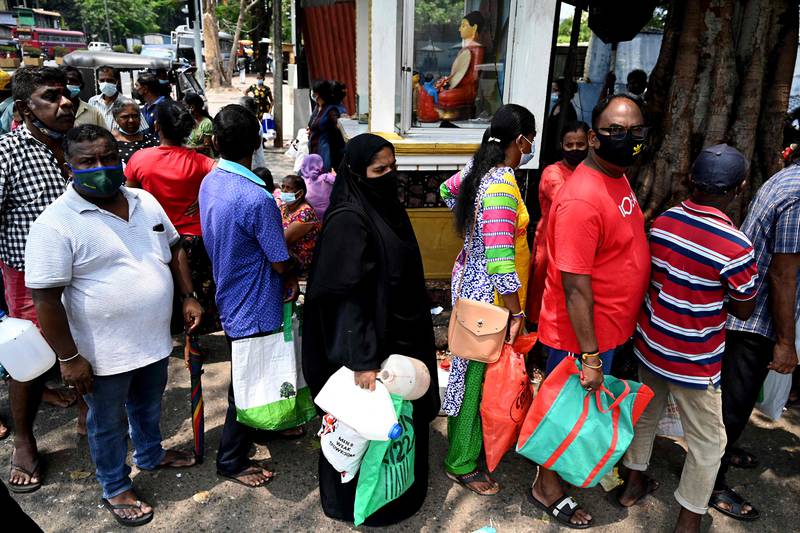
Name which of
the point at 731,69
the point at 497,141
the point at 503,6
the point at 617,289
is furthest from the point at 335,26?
the point at 617,289

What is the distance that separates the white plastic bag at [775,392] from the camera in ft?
9.89

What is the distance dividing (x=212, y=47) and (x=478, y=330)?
25.3 meters

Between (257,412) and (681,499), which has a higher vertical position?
(257,412)

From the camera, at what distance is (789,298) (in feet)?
8.11

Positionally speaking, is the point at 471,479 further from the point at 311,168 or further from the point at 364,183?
the point at 311,168

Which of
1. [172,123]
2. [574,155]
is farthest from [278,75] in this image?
[574,155]

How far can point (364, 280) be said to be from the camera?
2.25 meters

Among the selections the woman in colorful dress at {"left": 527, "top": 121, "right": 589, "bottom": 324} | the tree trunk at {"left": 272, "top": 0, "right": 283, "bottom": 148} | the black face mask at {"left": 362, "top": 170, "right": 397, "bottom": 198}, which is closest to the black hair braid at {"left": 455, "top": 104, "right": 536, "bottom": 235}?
the black face mask at {"left": 362, "top": 170, "right": 397, "bottom": 198}

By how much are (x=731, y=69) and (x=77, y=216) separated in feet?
13.3

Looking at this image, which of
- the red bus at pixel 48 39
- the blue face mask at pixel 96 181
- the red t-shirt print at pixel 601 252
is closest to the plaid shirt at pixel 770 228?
the red t-shirt print at pixel 601 252

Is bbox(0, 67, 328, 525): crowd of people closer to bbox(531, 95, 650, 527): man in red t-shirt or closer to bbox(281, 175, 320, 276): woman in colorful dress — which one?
bbox(281, 175, 320, 276): woman in colorful dress

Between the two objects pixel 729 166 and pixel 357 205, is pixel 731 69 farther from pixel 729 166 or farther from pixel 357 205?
pixel 357 205

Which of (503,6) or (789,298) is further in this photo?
(503,6)

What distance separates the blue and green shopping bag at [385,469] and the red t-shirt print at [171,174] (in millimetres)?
1946
